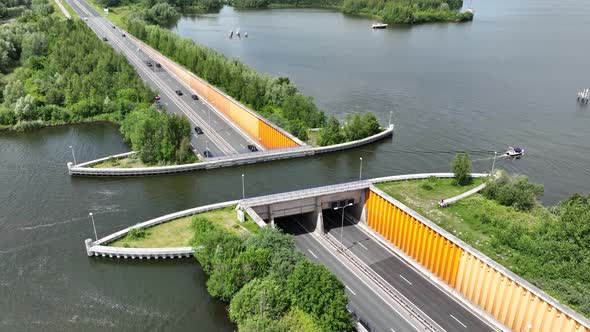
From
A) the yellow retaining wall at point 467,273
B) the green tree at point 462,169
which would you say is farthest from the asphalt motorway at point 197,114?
the green tree at point 462,169

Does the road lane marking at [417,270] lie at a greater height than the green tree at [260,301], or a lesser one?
lesser

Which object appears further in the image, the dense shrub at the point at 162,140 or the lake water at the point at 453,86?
the lake water at the point at 453,86

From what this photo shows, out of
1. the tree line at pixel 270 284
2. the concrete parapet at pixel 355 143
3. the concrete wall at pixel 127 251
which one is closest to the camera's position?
the tree line at pixel 270 284

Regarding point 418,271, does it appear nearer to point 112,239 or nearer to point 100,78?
point 112,239

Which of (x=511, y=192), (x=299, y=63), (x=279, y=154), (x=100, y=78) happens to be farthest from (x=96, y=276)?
(x=299, y=63)

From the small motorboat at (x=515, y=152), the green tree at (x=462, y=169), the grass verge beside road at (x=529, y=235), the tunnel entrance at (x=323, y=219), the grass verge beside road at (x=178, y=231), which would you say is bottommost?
the tunnel entrance at (x=323, y=219)

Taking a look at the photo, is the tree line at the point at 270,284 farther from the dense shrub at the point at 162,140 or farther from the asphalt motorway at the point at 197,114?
the asphalt motorway at the point at 197,114

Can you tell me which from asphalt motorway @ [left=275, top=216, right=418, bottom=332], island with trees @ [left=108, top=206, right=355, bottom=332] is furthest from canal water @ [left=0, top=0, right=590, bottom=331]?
asphalt motorway @ [left=275, top=216, right=418, bottom=332]
